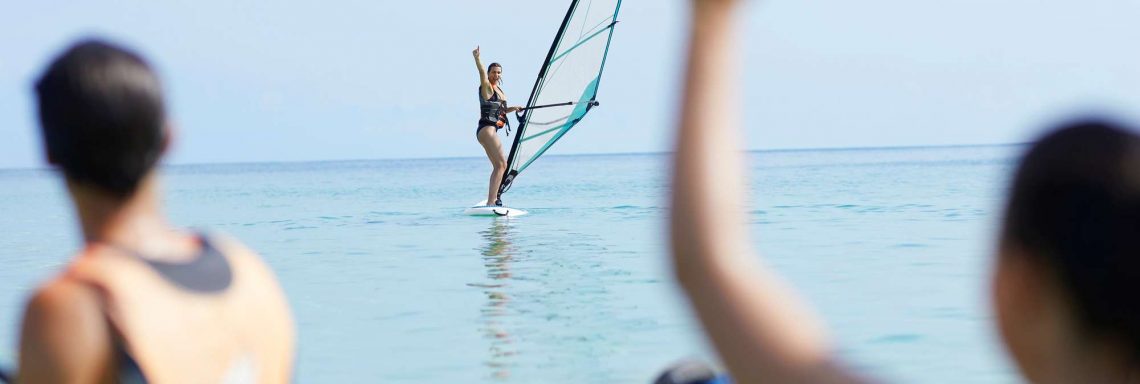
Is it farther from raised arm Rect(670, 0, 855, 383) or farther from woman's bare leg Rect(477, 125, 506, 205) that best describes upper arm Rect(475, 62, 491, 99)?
raised arm Rect(670, 0, 855, 383)

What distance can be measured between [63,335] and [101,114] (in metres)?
0.23

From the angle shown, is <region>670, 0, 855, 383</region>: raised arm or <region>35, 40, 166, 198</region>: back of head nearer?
<region>670, 0, 855, 383</region>: raised arm

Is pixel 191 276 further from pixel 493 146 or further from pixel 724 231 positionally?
pixel 493 146

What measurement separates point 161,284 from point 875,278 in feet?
22.6

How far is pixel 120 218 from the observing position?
4.58 feet

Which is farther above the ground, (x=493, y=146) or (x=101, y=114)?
(x=101, y=114)

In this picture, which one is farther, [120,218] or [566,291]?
[566,291]

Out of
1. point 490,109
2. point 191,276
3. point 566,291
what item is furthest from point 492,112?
point 191,276

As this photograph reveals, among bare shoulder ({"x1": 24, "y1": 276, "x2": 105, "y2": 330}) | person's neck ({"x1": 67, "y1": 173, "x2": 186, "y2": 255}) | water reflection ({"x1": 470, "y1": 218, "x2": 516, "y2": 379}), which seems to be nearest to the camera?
bare shoulder ({"x1": 24, "y1": 276, "x2": 105, "y2": 330})

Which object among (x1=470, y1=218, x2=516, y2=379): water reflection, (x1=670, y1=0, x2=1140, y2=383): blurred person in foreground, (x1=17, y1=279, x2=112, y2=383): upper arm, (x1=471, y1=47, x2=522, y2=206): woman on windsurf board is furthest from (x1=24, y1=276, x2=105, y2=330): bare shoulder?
(x1=471, y1=47, x2=522, y2=206): woman on windsurf board

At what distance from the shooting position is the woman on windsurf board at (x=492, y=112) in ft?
44.8

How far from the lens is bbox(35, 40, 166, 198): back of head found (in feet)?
Answer: 4.32

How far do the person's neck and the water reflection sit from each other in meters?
3.69

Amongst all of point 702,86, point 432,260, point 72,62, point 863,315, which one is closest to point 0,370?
point 72,62
